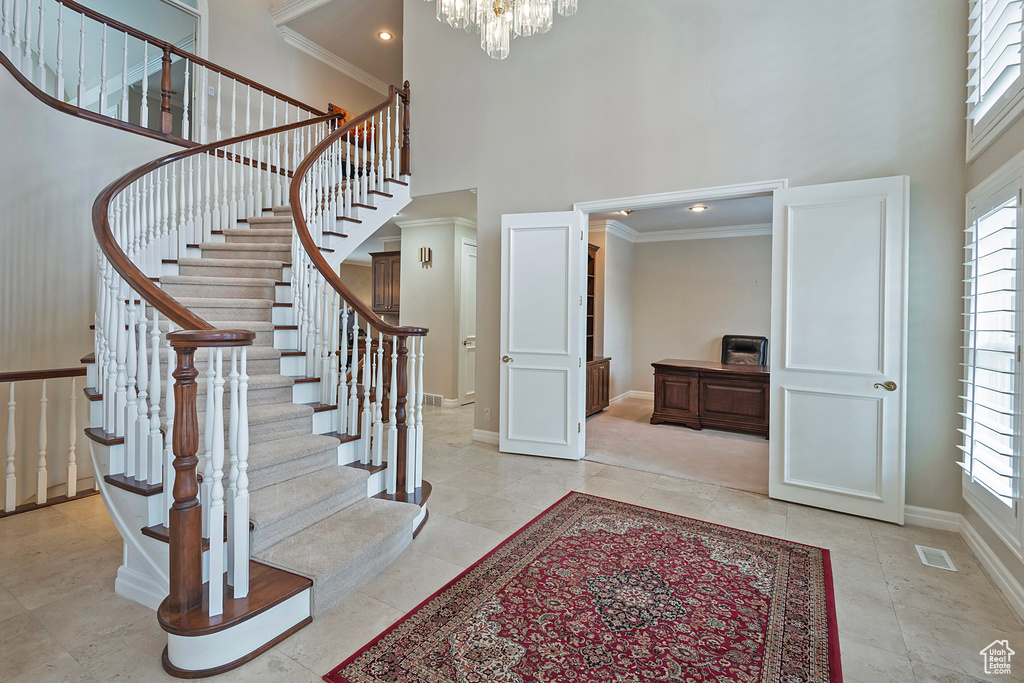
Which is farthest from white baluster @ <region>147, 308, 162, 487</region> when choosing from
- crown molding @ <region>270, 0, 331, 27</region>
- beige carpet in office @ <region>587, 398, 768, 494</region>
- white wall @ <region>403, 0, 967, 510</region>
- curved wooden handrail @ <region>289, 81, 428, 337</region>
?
crown molding @ <region>270, 0, 331, 27</region>

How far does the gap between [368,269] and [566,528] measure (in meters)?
10.8

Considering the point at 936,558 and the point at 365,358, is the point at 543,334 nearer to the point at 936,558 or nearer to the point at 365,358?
the point at 365,358

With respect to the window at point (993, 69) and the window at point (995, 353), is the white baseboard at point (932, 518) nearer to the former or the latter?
the window at point (995, 353)

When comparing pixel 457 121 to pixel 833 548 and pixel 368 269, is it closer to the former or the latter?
pixel 833 548

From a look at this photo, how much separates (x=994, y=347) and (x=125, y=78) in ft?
21.0

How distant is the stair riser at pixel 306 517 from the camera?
2115 mm

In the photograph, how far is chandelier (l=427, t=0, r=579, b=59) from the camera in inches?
108

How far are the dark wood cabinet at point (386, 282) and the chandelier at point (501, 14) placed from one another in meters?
4.91

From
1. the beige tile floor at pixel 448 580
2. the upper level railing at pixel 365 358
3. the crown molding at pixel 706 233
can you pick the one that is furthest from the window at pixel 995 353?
the crown molding at pixel 706 233

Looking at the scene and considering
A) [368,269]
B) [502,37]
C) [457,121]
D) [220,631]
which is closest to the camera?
[220,631]

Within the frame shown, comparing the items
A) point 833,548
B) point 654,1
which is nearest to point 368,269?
point 654,1

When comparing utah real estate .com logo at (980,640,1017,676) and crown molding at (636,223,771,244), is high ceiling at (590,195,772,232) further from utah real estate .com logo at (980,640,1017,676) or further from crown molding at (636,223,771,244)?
utah real estate .com logo at (980,640,1017,676)

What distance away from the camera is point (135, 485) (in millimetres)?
2041

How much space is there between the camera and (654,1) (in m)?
3.82
